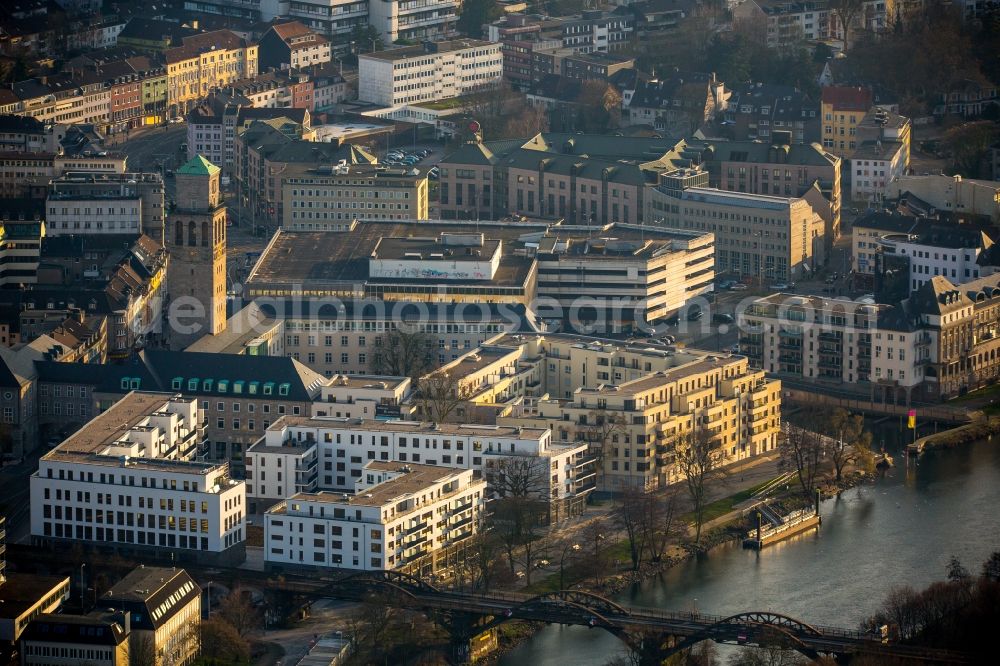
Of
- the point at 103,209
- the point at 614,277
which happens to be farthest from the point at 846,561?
the point at 103,209

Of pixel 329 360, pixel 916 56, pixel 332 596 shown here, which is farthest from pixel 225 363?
pixel 916 56

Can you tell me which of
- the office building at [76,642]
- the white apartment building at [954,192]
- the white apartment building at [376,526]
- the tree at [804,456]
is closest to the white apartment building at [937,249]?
the white apartment building at [954,192]

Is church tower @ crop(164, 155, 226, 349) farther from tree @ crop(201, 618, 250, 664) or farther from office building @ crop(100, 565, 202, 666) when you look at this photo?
tree @ crop(201, 618, 250, 664)

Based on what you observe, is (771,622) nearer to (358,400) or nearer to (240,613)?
(240,613)

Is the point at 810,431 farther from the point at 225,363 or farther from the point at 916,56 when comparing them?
the point at 916,56

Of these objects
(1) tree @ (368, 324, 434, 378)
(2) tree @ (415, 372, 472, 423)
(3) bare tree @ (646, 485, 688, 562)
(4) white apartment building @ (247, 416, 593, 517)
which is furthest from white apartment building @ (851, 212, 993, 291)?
(4) white apartment building @ (247, 416, 593, 517)
